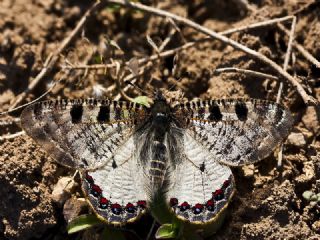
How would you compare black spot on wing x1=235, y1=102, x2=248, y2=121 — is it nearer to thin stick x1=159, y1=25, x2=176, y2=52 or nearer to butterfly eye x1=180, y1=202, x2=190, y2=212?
butterfly eye x1=180, y1=202, x2=190, y2=212

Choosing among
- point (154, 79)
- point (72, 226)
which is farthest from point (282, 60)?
point (72, 226)

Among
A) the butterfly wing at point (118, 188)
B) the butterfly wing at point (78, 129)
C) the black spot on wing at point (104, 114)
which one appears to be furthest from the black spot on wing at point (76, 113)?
the butterfly wing at point (118, 188)

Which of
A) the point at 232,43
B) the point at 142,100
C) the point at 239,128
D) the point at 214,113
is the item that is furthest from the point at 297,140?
the point at 142,100

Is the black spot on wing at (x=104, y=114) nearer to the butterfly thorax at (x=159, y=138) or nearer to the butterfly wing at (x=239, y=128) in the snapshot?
the butterfly thorax at (x=159, y=138)

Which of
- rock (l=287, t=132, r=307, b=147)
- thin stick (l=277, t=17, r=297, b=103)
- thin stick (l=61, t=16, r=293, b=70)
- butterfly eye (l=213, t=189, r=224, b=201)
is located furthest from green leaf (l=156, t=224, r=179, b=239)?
thin stick (l=61, t=16, r=293, b=70)

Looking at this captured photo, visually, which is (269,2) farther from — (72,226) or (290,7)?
(72,226)

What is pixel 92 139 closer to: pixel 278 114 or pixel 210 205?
pixel 210 205
